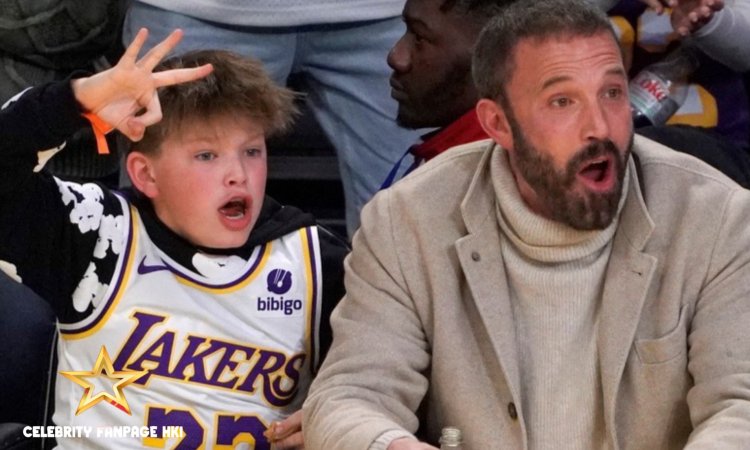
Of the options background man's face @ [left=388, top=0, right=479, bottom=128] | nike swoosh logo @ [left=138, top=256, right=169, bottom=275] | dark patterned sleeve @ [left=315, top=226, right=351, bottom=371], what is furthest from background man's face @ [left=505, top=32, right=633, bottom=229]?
nike swoosh logo @ [left=138, top=256, right=169, bottom=275]

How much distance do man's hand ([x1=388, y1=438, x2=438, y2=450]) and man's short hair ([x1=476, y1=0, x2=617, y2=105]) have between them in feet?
2.08

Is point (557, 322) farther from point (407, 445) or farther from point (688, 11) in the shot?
point (688, 11)

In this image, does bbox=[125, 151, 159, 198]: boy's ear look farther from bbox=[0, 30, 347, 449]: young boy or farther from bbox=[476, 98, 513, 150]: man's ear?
bbox=[476, 98, 513, 150]: man's ear

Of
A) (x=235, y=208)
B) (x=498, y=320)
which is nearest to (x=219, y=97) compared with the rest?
(x=235, y=208)

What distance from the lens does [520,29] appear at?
2.47m

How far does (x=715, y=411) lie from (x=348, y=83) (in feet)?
4.71

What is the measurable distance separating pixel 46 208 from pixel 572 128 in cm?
91

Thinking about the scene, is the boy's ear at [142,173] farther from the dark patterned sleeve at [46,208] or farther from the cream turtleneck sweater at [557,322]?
the cream turtleneck sweater at [557,322]

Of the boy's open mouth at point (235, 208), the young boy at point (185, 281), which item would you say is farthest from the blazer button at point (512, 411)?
the boy's open mouth at point (235, 208)

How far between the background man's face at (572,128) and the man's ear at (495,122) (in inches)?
0.8

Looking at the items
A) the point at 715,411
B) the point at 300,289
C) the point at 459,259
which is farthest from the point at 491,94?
the point at 715,411

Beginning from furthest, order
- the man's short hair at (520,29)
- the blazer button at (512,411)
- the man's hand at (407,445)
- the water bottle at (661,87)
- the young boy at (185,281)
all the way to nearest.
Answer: the water bottle at (661,87) → the young boy at (185,281) → the man's short hair at (520,29) → the blazer button at (512,411) → the man's hand at (407,445)

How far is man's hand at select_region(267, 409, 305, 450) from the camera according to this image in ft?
8.27

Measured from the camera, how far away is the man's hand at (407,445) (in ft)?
7.20
